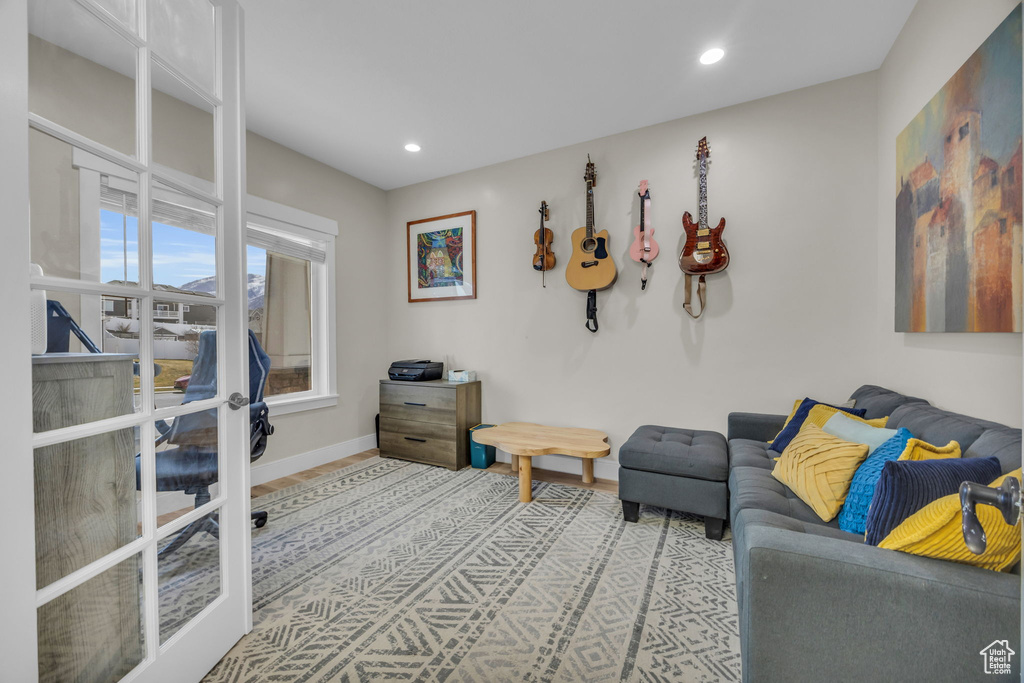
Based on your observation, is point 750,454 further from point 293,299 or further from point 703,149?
point 293,299

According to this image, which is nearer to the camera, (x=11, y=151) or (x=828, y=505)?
(x=11, y=151)

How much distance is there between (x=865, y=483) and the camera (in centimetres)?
129

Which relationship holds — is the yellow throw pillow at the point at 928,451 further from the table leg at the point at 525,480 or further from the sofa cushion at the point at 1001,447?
the table leg at the point at 525,480

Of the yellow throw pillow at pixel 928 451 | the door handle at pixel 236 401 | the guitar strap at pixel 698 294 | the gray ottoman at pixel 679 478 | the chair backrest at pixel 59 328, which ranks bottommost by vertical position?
the gray ottoman at pixel 679 478

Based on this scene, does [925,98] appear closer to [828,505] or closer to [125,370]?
[828,505]

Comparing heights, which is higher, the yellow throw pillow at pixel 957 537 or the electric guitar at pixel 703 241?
the electric guitar at pixel 703 241

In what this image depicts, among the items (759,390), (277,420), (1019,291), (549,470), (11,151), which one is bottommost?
(549,470)

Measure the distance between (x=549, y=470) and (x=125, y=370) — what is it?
9.13 ft

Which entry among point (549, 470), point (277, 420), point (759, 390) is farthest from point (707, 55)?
point (277, 420)

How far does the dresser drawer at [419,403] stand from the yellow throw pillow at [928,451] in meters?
2.71

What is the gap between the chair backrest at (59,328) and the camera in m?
0.88

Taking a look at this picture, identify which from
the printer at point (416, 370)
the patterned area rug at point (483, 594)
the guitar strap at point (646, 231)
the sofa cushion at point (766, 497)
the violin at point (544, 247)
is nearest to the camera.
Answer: the patterned area rug at point (483, 594)

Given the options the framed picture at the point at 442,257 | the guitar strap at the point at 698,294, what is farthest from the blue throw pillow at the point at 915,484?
the framed picture at the point at 442,257

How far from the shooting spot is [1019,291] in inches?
47.9
